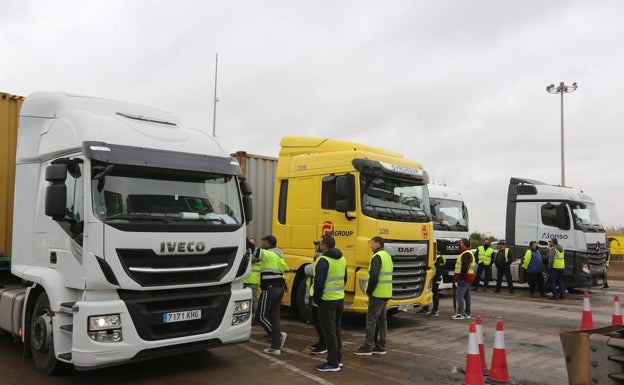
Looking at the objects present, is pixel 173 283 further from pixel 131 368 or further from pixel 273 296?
pixel 273 296

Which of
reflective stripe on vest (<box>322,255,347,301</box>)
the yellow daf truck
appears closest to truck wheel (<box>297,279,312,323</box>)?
the yellow daf truck

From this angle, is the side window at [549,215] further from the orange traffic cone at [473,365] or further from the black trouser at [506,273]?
the orange traffic cone at [473,365]

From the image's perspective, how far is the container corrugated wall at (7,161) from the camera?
686 centimetres

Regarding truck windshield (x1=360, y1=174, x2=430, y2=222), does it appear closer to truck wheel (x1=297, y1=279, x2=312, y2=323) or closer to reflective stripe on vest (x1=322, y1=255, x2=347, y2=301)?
truck wheel (x1=297, y1=279, x2=312, y2=323)

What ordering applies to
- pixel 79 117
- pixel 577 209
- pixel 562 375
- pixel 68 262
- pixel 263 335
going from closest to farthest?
1. pixel 68 262
2. pixel 79 117
3. pixel 562 375
4. pixel 263 335
5. pixel 577 209

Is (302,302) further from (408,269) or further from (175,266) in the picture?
(175,266)

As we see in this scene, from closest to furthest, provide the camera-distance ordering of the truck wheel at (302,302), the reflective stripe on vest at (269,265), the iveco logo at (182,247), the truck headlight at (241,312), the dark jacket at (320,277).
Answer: the iveco logo at (182,247) → the truck headlight at (241,312) → the dark jacket at (320,277) → the reflective stripe on vest at (269,265) → the truck wheel at (302,302)

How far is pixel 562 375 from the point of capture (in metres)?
6.08

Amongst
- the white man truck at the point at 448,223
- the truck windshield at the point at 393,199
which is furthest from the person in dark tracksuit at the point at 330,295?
the white man truck at the point at 448,223

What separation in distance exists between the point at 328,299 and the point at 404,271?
105 inches

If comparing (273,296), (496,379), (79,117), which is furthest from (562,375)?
(79,117)

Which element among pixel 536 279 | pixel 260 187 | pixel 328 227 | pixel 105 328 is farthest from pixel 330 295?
pixel 536 279

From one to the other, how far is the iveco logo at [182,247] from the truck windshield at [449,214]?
9.11 meters

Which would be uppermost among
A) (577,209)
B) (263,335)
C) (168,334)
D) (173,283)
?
(577,209)
